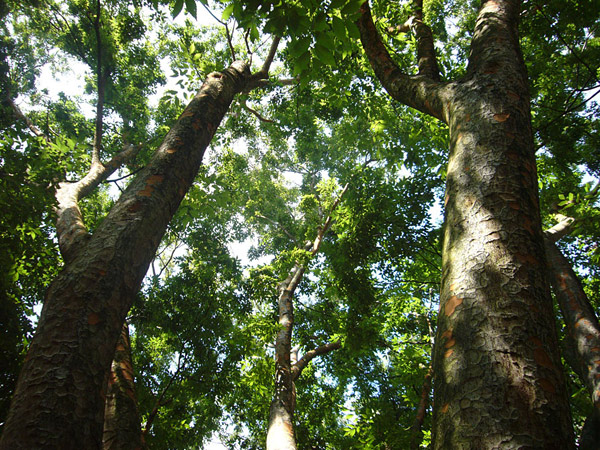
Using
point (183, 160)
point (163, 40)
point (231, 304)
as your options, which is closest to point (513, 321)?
point (183, 160)

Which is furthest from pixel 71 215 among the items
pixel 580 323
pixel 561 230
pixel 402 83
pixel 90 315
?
pixel 561 230

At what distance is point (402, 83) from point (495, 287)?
99.1 inches

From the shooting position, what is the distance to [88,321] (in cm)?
164

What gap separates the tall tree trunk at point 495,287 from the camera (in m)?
1.01

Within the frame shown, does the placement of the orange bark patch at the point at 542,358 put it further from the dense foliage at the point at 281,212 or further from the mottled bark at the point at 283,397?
the mottled bark at the point at 283,397

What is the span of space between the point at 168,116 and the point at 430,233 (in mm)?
9693

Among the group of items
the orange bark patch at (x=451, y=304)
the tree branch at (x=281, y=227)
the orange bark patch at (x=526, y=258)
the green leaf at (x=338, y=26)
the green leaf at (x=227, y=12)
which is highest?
the tree branch at (x=281, y=227)

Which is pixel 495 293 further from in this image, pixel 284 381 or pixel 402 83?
pixel 284 381

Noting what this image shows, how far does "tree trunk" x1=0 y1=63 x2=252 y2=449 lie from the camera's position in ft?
4.42

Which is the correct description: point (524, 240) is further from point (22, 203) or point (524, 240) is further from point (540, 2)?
point (540, 2)

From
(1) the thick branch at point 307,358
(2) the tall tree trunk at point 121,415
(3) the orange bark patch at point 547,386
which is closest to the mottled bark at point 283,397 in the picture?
(1) the thick branch at point 307,358

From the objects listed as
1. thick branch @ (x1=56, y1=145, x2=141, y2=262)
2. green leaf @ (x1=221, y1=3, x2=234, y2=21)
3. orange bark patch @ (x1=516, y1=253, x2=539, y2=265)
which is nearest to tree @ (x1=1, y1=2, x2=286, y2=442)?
thick branch @ (x1=56, y1=145, x2=141, y2=262)

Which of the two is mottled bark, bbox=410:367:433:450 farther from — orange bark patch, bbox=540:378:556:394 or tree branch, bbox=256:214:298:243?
tree branch, bbox=256:214:298:243

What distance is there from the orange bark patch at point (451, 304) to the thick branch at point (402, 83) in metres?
1.56
